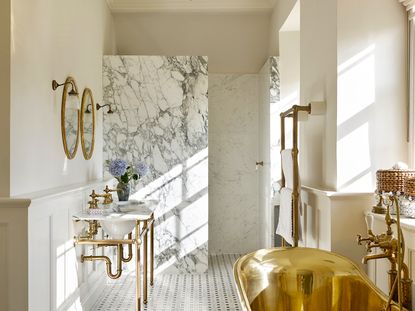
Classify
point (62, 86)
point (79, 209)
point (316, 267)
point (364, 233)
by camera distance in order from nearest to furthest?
point (316, 267) < point (364, 233) < point (62, 86) < point (79, 209)

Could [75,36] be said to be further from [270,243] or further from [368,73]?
[270,243]

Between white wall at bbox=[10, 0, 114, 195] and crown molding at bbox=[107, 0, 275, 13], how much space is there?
1018 millimetres

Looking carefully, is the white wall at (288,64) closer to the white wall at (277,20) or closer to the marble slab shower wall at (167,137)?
the white wall at (277,20)

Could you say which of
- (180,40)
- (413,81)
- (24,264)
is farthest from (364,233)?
(180,40)

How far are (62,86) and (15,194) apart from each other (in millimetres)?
1018

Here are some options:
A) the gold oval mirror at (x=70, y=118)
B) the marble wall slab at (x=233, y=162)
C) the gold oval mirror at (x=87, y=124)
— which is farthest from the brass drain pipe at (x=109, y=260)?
the marble wall slab at (x=233, y=162)

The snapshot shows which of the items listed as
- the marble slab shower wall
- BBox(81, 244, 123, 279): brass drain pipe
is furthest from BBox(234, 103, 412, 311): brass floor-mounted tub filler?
the marble slab shower wall

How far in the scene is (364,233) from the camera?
2.37m

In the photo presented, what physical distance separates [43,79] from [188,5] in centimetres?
256

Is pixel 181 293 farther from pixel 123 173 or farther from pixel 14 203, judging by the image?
pixel 14 203

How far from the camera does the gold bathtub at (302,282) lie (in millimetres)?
2074

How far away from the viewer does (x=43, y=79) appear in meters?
2.61

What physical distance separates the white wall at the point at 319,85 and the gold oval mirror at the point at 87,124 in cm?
171

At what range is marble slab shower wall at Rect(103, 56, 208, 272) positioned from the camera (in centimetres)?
430
